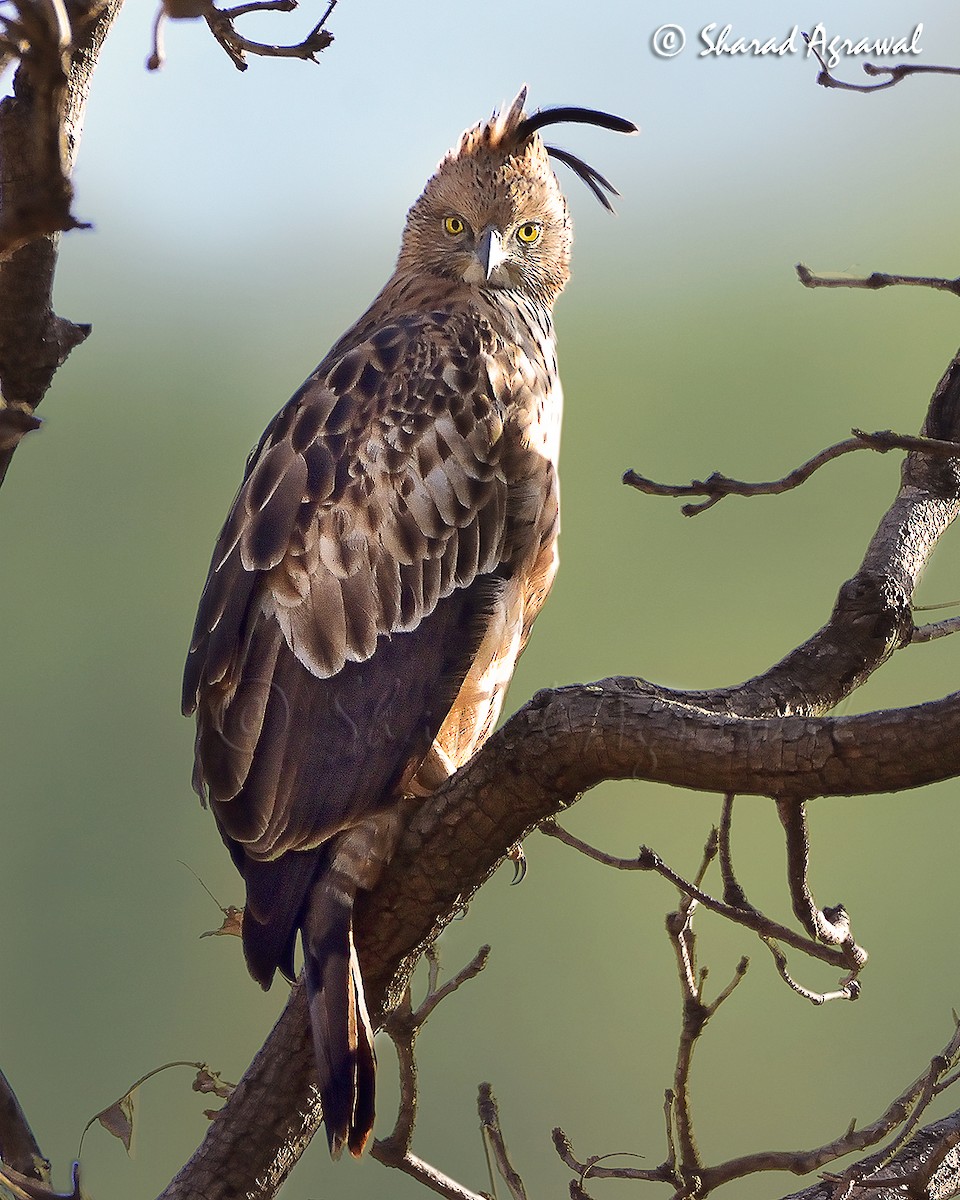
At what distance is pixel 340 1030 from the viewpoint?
1.77 meters

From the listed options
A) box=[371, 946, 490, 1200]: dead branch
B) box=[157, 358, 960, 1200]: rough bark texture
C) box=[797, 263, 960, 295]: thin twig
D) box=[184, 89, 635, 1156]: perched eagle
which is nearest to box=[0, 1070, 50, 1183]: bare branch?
box=[157, 358, 960, 1200]: rough bark texture

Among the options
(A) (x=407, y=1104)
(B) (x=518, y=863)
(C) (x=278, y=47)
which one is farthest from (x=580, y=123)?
(A) (x=407, y=1104)

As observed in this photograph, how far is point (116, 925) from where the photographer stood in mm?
Answer: 8445

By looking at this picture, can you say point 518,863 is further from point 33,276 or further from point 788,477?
point 33,276

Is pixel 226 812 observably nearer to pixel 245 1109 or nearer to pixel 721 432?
pixel 245 1109

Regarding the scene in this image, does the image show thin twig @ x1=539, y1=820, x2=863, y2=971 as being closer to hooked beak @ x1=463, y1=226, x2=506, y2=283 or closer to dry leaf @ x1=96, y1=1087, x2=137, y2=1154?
dry leaf @ x1=96, y1=1087, x2=137, y2=1154

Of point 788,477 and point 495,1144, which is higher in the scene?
point 788,477

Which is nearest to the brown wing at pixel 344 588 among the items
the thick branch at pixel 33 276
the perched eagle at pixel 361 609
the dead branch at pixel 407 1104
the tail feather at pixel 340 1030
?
the perched eagle at pixel 361 609

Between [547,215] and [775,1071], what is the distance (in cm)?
697

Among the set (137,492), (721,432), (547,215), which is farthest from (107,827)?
(547,215)

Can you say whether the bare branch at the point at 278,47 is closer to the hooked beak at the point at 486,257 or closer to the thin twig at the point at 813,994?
the hooked beak at the point at 486,257

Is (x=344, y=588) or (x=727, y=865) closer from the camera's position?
(x=727, y=865)

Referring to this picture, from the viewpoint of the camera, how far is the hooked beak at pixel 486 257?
2.61 meters

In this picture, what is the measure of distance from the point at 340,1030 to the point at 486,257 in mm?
1540
